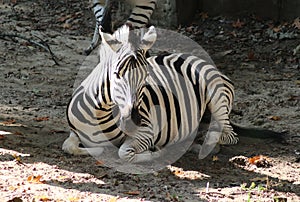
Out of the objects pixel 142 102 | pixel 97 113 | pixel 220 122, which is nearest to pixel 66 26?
pixel 220 122

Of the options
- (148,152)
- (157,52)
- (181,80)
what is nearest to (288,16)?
(157,52)

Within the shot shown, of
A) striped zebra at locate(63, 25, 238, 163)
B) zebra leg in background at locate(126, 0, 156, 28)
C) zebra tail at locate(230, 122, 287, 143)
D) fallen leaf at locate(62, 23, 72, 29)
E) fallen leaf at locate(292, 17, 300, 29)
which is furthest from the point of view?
fallen leaf at locate(62, 23, 72, 29)

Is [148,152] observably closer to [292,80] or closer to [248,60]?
[292,80]

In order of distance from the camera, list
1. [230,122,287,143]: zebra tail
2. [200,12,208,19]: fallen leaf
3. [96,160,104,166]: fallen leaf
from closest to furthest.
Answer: [96,160,104,166]: fallen leaf, [230,122,287,143]: zebra tail, [200,12,208,19]: fallen leaf

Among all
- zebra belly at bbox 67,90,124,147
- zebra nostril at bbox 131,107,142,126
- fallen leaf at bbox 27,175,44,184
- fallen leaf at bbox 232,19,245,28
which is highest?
zebra nostril at bbox 131,107,142,126

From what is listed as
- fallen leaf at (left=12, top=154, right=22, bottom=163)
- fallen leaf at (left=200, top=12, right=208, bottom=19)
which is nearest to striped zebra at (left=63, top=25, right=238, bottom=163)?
fallen leaf at (left=12, top=154, right=22, bottom=163)

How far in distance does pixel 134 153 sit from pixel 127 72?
2.69ft

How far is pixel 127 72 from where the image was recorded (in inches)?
188

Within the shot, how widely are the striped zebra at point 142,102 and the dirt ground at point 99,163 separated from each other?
24 centimetres

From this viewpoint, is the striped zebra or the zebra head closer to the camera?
the zebra head

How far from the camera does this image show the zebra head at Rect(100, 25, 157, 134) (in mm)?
4715

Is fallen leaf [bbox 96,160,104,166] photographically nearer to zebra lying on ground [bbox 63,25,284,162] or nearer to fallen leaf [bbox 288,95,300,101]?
zebra lying on ground [bbox 63,25,284,162]

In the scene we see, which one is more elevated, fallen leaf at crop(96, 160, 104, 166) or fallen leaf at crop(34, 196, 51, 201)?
fallen leaf at crop(34, 196, 51, 201)

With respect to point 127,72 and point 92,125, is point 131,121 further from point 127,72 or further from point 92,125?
point 92,125
